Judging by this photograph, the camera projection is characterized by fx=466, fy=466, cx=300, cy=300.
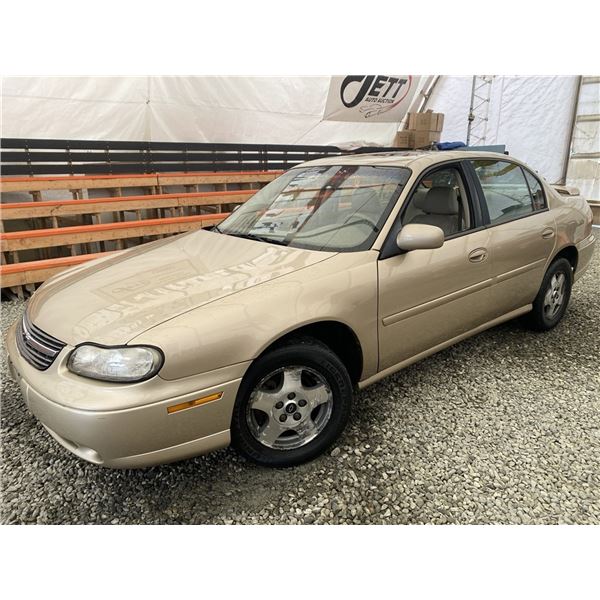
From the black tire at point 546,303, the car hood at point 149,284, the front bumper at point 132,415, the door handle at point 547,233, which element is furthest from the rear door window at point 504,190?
the front bumper at point 132,415

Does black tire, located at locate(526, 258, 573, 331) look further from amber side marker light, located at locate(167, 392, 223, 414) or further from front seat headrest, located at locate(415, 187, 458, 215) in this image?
amber side marker light, located at locate(167, 392, 223, 414)

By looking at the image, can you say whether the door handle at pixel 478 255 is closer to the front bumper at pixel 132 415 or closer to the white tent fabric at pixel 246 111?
the front bumper at pixel 132 415

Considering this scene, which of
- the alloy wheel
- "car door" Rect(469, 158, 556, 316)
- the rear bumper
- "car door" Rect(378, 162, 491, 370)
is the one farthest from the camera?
the rear bumper

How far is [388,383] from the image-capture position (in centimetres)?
321

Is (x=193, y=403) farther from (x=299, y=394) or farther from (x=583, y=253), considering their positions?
(x=583, y=253)

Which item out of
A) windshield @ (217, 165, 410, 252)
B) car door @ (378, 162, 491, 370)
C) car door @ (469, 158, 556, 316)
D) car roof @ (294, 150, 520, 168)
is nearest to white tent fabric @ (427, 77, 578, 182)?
car door @ (469, 158, 556, 316)

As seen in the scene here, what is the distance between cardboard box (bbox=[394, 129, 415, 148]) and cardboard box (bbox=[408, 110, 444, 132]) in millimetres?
242

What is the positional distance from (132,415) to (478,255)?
2.32 meters

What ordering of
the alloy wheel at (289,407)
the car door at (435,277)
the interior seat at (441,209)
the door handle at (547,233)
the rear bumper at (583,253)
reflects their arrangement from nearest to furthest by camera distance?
the alloy wheel at (289,407) < the car door at (435,277) < the interior seat at (441,209) < the door handle at (547,233) < the rear bumper at (583,253)

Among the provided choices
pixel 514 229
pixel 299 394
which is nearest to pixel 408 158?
pixel 514 229

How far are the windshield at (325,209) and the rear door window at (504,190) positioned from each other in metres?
0.77

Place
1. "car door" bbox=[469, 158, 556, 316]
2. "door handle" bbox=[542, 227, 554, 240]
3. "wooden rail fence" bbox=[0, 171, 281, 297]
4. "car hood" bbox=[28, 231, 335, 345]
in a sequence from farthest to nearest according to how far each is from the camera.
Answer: "wooden rail fence" bbox=[0, 171, 281, 297]
"door handle" bbox=[542, 227, 554, 240]
"car door" bbox=[469, 158, 556, 316]
"car hood" bbox=[28, 231, 335, 345]

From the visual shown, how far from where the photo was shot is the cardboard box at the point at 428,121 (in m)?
11.4

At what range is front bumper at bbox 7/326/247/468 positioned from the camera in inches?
73.0
